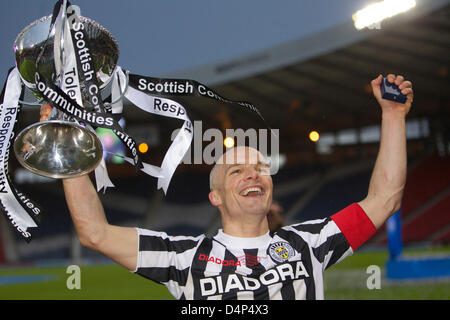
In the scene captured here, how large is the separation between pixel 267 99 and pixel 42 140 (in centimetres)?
1263

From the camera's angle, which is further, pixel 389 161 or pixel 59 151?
pixel 389 161

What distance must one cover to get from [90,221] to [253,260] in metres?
0.59

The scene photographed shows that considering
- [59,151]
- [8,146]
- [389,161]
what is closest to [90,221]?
[59,151]

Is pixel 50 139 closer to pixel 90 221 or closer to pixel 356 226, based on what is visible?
pixel 90 221

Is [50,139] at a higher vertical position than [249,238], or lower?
higher

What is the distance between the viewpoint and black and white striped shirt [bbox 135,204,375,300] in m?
1.54

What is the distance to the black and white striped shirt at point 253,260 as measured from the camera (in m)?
1.54

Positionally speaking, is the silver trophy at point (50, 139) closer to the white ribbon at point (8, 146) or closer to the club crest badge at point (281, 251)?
the white ribbon at point (8, 146)

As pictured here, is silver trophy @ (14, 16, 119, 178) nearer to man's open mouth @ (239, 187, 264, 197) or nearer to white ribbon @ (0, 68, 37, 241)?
white ribbon @ (0, 68, 37, 241)

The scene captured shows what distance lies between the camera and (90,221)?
1452 mm

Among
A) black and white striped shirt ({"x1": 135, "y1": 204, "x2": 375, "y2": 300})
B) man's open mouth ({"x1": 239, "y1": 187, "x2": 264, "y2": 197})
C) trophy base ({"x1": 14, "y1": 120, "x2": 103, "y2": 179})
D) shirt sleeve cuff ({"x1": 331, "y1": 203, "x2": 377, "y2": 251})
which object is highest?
trophy base ({"x1": 14, "y1": 120, "x2": 103, "y2": 179})

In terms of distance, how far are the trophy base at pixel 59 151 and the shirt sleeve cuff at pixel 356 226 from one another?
37.5 inches

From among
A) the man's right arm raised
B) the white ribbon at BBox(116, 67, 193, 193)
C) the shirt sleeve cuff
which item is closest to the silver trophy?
the man's right arm raised
